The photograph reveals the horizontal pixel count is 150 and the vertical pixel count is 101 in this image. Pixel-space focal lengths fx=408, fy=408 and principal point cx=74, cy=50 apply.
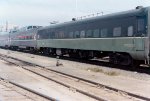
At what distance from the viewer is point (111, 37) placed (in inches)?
977

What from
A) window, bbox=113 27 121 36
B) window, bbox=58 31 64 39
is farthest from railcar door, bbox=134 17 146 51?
window, bbox=58 31 64 39

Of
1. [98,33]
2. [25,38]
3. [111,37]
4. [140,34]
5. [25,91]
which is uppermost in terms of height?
[98,33]

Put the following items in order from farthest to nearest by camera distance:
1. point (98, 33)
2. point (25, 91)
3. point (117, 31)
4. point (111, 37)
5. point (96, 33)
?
point (96, 33) < point (98, 33) < point (111, 37) < point (117, 31) < point (25, 91)

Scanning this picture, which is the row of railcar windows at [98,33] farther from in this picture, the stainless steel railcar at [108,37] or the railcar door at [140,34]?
the railcar door at [140,34]

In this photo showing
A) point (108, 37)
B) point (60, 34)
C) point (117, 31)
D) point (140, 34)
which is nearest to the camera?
point (140, 34)

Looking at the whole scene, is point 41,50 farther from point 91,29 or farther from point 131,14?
point 131,14

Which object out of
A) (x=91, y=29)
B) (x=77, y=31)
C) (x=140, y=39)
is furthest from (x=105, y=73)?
(x=77, y=31)

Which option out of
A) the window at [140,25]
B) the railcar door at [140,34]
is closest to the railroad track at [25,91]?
the railcar door at [140,34]

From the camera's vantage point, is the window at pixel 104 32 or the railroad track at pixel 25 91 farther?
the window at pixel 104 32

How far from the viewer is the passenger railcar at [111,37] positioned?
21.5 meters

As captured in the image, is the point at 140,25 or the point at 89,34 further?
the point at 89,34

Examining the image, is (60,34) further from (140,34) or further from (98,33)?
(140,34)

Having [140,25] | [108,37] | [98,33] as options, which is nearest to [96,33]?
[98,33]

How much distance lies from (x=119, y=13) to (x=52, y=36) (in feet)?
49.9
